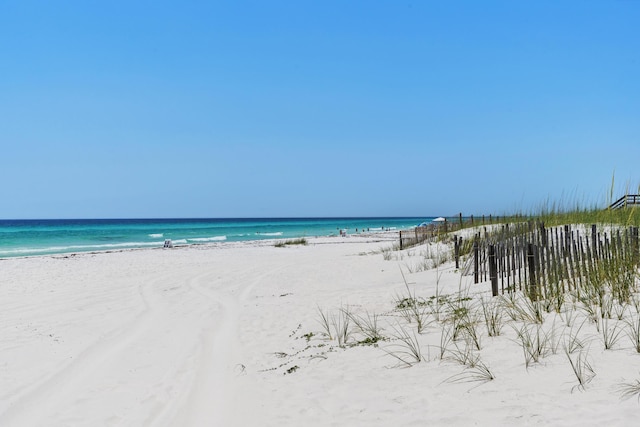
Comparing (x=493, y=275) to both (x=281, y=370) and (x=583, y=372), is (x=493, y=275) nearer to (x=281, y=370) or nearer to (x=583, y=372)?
(x=583, y=372)

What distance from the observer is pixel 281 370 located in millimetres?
4398

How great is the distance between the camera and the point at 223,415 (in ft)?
11.3

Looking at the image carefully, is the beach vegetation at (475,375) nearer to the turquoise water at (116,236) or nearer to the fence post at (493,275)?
the fence post at (493,275)

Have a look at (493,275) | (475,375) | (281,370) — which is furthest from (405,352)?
(493,275)

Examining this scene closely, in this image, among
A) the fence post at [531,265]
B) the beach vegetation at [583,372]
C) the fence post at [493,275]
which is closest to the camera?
the beach vegetation at [583,372]

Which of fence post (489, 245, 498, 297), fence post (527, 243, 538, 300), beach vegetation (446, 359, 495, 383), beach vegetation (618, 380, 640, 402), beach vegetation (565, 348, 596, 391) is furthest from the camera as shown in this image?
fence post (489, 245, 498, 297)

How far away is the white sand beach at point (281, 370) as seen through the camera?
9.52 feet

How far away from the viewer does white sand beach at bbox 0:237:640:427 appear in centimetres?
290

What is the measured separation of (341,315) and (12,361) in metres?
3.97

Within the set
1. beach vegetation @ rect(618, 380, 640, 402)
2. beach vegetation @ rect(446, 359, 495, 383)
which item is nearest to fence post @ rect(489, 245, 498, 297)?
beach vegetation @ rect(446, 359, 495, 383)

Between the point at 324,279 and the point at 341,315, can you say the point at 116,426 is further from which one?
the point at 324,279

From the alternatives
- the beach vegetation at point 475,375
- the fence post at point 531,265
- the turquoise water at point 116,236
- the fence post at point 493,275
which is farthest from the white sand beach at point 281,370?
the turquoise water at point 116,236

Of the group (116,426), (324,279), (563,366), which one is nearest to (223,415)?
(116,426)

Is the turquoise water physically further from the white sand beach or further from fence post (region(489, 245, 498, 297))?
fence post (region(489, 245, 498, 297))
